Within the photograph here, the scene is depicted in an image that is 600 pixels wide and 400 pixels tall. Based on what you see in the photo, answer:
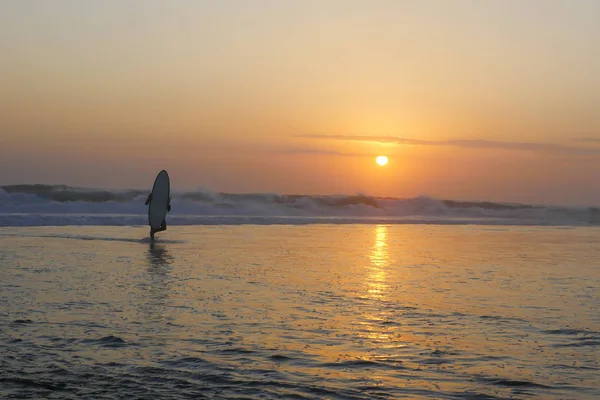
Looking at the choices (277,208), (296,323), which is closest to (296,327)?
(296,323)

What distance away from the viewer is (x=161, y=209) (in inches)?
1090

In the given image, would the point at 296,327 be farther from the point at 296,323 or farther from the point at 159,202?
the point at 159,202

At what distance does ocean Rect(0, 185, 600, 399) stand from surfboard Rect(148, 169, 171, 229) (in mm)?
5292

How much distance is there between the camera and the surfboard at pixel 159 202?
90.5ft

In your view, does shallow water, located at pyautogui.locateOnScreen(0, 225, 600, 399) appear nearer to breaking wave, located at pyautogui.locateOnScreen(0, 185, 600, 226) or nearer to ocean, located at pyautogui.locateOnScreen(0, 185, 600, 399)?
ocean, located at pyautogui.locateOnScreen(0, 185, 600, 399)

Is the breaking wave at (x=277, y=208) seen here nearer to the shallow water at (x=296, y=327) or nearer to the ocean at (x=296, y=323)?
the ocean at (x=296, y=323)

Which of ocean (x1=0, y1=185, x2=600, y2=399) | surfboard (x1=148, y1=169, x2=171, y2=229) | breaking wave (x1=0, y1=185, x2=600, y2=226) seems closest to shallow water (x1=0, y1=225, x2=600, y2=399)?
ocean (x1=0, y1=185, x2=600, y2=399)

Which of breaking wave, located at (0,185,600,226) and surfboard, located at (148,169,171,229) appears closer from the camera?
surfboard, located at (148,169,171,229)

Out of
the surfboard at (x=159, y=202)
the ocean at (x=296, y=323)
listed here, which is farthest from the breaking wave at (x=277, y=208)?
the ocean at (x=296, y=323)

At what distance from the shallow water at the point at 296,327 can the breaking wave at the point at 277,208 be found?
1024 inches

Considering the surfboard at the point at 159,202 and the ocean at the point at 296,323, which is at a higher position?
the surfboard at the point at 159,202

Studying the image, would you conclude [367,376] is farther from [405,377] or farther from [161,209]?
[161,209]

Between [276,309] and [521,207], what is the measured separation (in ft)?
235

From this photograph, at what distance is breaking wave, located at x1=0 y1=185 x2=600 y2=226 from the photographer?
48875 mm
